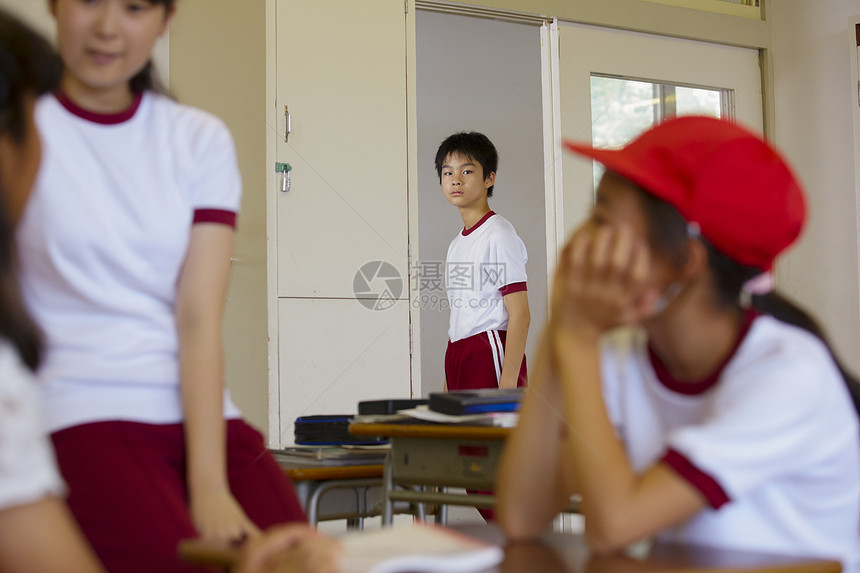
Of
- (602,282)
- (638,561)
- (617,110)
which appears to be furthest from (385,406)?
(617,110)

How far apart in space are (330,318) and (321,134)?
0.75 meters

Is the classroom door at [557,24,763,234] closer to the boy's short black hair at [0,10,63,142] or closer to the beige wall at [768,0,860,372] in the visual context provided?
the beige wall at [768,0,860,372]

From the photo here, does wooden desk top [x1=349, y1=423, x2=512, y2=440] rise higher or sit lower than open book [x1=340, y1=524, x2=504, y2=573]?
lower

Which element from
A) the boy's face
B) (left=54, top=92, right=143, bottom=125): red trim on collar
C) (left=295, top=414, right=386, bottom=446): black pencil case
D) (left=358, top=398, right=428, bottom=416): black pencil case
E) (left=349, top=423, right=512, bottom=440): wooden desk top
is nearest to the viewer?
(left=54, top=92, right=143, bottom=125): red trim on collar

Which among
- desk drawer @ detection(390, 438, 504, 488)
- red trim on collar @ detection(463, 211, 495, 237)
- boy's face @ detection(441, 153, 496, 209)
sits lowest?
desk drawer @ detection(390, 438, 504, 488)

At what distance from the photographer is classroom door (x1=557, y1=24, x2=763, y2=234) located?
418cm

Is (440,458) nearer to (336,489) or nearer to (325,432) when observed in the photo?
(336,489)

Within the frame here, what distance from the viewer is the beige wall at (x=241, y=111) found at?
3.21m

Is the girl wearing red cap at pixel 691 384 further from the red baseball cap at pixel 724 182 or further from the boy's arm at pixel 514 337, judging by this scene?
the boy's arm at pixel 514 337

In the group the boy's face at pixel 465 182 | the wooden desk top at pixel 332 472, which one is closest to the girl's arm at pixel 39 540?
the wooden desk top at pixel 332 472

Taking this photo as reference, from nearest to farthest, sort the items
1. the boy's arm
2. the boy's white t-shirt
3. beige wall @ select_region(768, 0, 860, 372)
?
1. the boy's white t-shirt
2. the boy's arm
3. beige wall @ select_region(768, 0, 860, 372)

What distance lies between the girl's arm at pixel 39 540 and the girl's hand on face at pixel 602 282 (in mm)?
509

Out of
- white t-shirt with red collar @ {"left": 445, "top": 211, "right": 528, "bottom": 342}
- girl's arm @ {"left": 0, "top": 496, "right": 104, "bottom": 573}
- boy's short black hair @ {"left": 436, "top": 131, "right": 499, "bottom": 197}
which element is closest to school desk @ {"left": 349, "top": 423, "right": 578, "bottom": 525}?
girl's arm @ {"left": 0, "top": 496, "right": 104, "bottom": 573}

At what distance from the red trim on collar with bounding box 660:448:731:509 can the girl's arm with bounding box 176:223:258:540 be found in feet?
1.56
